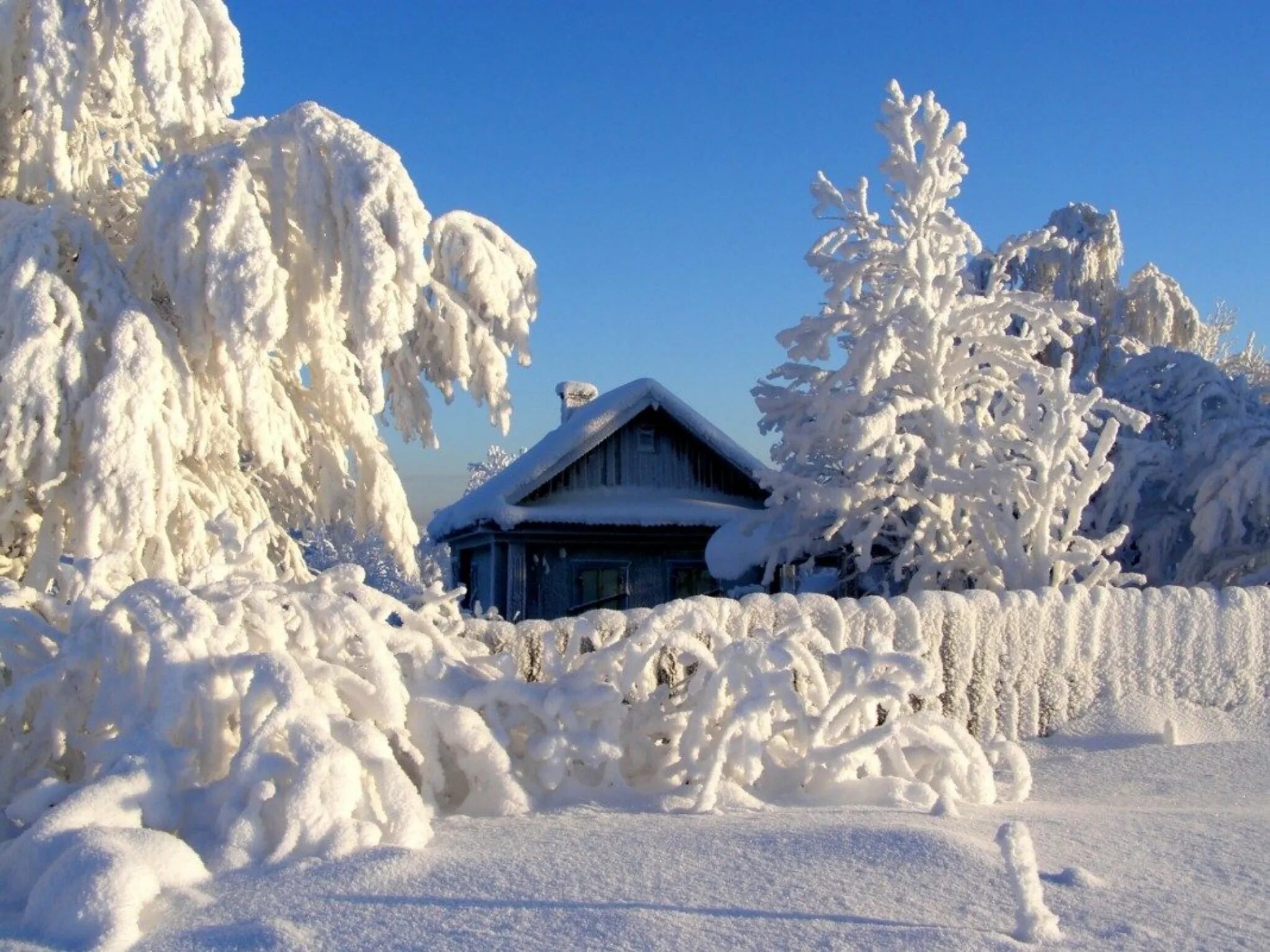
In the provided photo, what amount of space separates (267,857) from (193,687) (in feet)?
3.15

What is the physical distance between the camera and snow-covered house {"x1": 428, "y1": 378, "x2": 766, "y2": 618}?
19516mm

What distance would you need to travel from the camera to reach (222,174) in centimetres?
849

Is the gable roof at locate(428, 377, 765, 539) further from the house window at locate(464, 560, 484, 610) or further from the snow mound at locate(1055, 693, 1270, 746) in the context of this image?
the snow mound at locate(1055, 693, 1270, 746)

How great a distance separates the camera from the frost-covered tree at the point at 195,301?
8.11 m

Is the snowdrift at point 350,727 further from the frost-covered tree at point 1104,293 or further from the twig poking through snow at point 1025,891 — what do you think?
the frost-covered tree at point 1104,293

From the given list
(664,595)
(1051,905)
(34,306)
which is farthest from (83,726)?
(664,595)

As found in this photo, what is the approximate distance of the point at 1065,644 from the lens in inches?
370

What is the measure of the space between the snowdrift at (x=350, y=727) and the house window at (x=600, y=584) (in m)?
12.8

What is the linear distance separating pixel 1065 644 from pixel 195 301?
6818 millimetres

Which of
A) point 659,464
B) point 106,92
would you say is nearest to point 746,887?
point 106,92

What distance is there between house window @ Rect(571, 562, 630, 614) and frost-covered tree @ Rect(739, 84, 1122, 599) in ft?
21.1

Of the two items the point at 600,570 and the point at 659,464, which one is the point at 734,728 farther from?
the point at 659,464

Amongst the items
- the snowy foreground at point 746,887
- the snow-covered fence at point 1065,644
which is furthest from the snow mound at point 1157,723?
the snowy foreground at point 746,887

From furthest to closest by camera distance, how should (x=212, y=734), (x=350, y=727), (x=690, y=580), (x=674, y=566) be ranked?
(x=690, y=580), (x=674, y=566), (x=212, y=734), (x=350, y=727)
